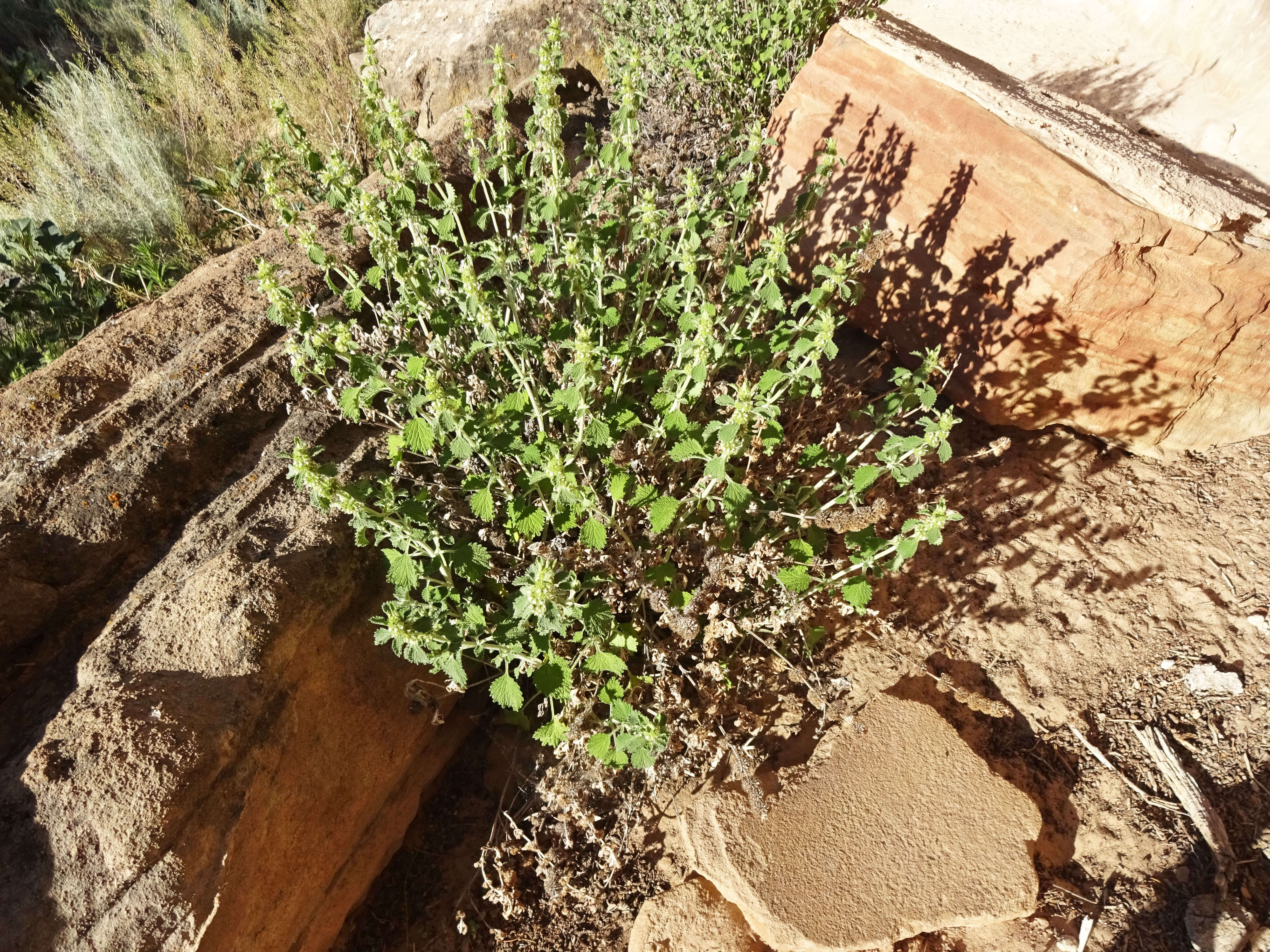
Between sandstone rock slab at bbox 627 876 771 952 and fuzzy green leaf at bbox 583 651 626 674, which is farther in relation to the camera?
sandstone rock slab at bbox 627 876 771 952

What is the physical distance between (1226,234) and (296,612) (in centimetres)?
395

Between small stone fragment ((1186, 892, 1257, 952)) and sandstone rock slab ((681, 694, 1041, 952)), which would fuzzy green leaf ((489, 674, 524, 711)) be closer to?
sandstone rock slab ((681, 694, 1041, 952))

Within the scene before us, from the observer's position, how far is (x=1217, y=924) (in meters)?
2.25

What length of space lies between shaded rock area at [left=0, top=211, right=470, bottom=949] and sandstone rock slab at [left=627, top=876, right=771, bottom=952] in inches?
39.5

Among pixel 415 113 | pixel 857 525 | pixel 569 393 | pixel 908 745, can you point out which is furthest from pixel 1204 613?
pixel 415 113

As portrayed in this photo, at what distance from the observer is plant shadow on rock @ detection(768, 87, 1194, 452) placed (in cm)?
323

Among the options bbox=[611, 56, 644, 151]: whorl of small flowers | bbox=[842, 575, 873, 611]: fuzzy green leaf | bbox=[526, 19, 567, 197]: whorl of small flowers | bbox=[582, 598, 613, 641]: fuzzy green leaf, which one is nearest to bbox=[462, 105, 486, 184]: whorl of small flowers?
bbox=[526, 19, 567, 197]: whorl of small flowers

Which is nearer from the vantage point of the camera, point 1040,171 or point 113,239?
point 1040,171

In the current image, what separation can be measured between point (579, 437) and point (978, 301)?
2.25 metres

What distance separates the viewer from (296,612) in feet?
7.84

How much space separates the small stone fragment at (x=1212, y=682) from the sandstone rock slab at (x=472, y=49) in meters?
6.23

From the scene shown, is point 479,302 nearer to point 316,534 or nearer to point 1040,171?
point 316,534

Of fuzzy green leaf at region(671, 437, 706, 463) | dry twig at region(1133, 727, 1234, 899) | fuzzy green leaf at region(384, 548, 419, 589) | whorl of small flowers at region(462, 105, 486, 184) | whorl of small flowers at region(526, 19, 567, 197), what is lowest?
dry twig at region(1133, 727, 1234, 899)

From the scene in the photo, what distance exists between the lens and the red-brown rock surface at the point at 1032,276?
10.1ft
